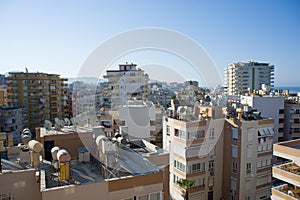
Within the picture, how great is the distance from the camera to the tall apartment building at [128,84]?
40.8 meters

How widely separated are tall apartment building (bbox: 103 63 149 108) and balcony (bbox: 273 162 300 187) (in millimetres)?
30958

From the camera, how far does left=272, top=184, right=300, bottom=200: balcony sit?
9.59m

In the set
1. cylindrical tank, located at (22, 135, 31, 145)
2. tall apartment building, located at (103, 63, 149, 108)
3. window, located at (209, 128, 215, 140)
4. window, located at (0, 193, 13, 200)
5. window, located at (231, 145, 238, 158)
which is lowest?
window, located at (231, 145, 238, 158)

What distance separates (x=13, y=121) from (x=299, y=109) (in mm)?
30813

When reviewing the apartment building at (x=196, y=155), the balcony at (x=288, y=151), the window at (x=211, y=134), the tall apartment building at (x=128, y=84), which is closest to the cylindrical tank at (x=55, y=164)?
the apartment building at (x=196, y=155)

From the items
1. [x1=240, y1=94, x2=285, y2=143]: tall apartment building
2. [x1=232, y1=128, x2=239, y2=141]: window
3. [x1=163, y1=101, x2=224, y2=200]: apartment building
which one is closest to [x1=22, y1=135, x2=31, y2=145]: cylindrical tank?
[x1=163, y1=101, x2=224, y2=200]: apartment building

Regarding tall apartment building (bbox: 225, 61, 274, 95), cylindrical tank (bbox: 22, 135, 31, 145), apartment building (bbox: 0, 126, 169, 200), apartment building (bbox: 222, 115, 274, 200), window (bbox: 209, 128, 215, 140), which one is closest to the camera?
apartment building (bbox: 0, 126, 169, 200)

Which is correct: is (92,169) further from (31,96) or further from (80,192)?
(31,96)

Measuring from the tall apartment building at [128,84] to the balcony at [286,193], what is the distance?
31141mm

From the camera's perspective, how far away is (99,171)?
6.35m

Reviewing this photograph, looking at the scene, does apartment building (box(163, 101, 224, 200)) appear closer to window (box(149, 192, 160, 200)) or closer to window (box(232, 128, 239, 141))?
window (box(232, 128, 239, 141))

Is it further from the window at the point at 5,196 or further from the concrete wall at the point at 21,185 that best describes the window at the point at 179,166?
the window at the point at 5,196

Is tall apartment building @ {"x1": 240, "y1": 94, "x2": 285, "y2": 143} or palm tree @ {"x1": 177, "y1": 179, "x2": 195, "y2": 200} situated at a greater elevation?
tall apartment building @ {"x1": 240, "y1": 94, "x2": 285, "y2": 143}

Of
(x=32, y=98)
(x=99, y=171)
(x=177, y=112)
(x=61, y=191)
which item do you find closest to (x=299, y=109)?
(x=177, y=112)
